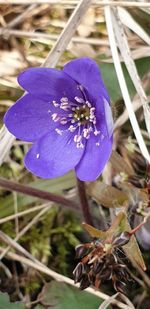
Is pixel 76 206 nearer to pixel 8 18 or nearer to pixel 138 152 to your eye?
pixel 138 152

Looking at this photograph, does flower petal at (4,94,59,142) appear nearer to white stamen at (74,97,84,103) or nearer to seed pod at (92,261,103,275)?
white stamen at (74,97,84,103)

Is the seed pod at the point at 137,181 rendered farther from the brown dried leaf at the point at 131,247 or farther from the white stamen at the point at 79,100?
the white stamen at the point at 79,100

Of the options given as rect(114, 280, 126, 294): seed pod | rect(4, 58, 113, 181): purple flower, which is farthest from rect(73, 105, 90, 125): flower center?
rect(114, 280, 126, 294): seed pod

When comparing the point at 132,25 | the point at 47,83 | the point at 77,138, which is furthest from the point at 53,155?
the point at 132,25

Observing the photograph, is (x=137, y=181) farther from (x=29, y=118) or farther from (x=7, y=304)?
(x=7, y=304)

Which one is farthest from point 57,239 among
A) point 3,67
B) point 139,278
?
point 3,67

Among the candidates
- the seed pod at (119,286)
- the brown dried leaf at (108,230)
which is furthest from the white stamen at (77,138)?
the seed pod at (119,286)

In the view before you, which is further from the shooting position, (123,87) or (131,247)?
(123,87)
